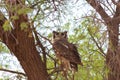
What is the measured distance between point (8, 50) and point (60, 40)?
1171mm

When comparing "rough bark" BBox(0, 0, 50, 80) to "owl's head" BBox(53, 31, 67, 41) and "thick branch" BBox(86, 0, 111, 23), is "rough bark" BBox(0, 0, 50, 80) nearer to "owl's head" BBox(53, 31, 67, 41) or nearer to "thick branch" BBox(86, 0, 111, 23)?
"owl's head" BBox(53, 31, 67, 41)

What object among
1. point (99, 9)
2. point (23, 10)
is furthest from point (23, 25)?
point (99, 9)

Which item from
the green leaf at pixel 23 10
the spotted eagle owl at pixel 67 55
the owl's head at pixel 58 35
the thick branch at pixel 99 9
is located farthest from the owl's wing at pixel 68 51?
the green leaf at pixel 23 10

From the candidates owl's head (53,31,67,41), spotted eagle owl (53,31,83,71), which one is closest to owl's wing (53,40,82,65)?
spotted eagle owl (53,31,83,71)

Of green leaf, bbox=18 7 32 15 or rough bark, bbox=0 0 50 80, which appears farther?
rough bark, bbox=0 0 50 80

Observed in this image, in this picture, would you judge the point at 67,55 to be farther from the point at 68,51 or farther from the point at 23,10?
the point at 23,10

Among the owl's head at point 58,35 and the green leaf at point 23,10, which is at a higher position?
the green leaf at point 23,10

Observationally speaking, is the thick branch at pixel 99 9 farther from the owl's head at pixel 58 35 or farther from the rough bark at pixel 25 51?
the rough bark at pixel 25 51

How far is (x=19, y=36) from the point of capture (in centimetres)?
611

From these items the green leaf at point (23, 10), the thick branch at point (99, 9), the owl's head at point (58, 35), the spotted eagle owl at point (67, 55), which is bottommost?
the spotted eagle owl at point (67, 55)

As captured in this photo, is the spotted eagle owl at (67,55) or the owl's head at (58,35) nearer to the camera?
the spotted eagle owl at (67,55)

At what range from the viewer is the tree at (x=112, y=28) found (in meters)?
5.47

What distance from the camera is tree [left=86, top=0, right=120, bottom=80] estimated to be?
5.47 meters

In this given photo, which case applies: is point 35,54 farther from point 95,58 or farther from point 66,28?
point 95,58
